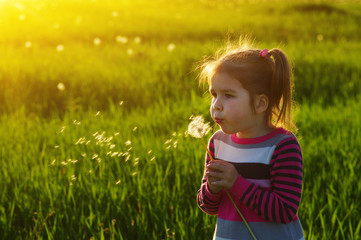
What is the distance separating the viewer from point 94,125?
3812 mm

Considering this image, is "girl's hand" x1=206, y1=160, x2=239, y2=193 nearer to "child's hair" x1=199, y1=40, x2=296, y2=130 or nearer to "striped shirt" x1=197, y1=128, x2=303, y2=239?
"striped shirt" x1=197, y1=128, x2=303, y2=239

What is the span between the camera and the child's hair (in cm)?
161

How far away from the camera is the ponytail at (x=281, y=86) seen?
164cm

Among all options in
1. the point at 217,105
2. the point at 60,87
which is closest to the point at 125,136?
the point at 60,87

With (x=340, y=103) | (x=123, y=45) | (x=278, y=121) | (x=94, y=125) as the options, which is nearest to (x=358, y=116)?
(x=340, y=103)

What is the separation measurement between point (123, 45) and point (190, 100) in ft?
10.4

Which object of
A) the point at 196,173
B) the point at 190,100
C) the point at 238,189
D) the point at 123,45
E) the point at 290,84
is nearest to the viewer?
the point at 238,189

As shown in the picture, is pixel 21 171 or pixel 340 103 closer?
pixel 21 171

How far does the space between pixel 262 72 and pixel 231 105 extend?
17 cm

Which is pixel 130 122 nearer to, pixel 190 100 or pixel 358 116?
pixel 190 100

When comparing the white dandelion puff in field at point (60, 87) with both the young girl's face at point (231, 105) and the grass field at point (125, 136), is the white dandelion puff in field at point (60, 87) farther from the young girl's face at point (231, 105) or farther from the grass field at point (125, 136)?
the young girl's face at point (231, 105)

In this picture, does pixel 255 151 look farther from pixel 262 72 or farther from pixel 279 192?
pixel 262 72

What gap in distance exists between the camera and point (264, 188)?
162cm

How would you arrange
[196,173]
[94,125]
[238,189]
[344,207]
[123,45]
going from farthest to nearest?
1. [123,45]
2. [94,125]
3. [196,173]
4. [344,207]
5. [238,189]
